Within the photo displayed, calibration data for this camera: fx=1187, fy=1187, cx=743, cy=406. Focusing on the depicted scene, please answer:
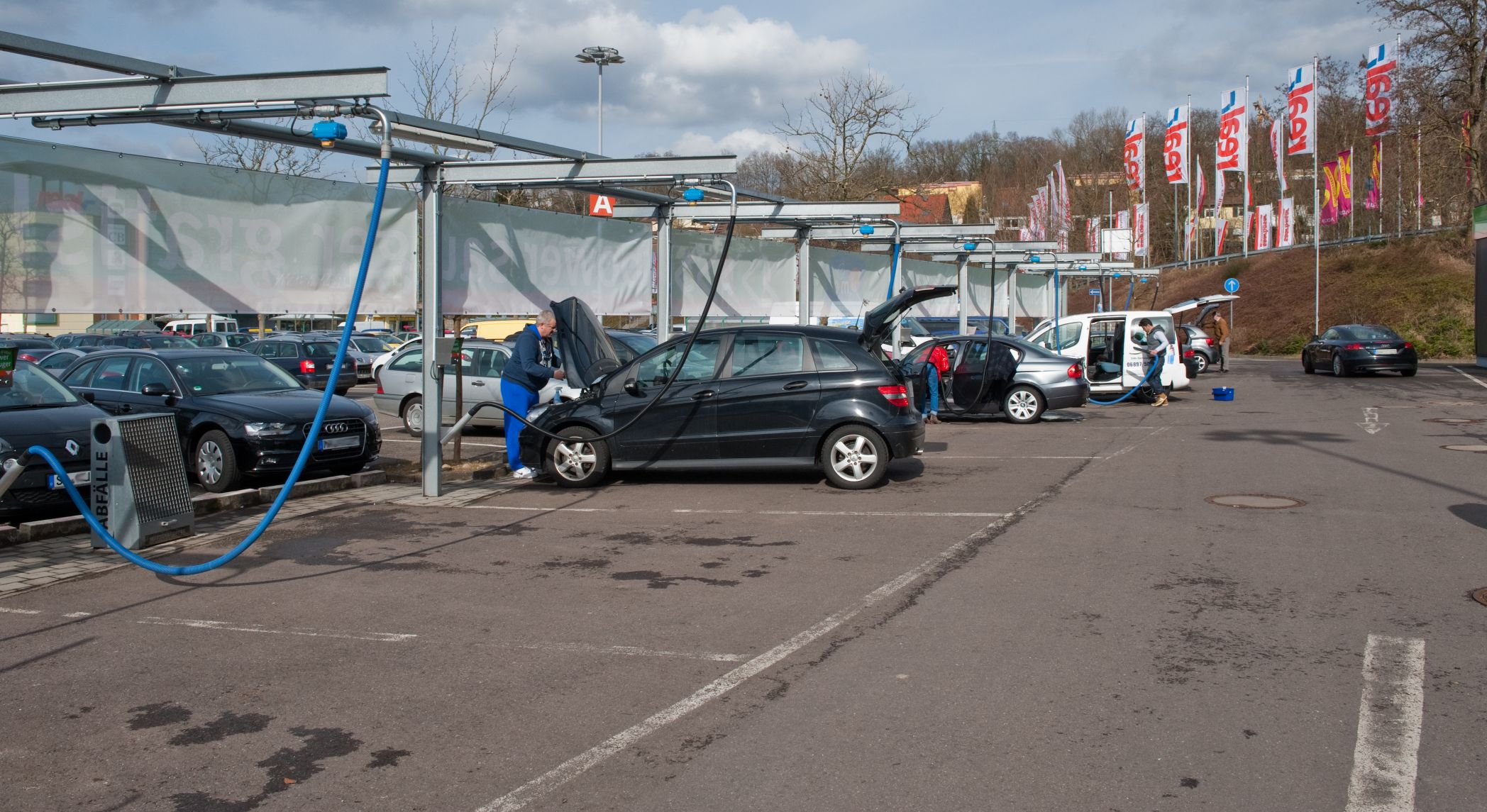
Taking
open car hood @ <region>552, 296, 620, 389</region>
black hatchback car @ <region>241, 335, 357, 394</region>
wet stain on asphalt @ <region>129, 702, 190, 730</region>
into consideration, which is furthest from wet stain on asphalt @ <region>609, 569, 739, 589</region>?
black hatchback car @ <region>241, 335, 357, 394</region>

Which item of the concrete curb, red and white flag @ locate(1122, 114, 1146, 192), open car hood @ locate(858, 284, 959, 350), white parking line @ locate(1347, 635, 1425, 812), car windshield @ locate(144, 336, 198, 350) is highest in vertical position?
red and white flag @ locate(1122, 114, 1146, 192)

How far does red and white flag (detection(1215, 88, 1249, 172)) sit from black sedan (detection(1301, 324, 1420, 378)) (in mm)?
17063

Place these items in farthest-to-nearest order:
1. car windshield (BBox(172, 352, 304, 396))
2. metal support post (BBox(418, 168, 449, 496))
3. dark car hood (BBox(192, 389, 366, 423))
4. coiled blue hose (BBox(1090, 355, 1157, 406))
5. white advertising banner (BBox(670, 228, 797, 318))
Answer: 1. coiled blue hose (BBox(1090, 355, 1157, 406))
2. white advertising banner (BBox(670, 228, 797, 318))
3. car windshield (BBox(172, 352, 304, 396))
4. dark car hood (BBox(192, 389, 366, 423))
5. metal support post (BBox(418, 168, 449, 496))

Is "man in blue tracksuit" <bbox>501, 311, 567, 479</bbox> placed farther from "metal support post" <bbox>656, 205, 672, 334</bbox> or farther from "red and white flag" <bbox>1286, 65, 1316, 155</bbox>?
"red and white flag" <bbox>1286, 65, 1316, 155</bbox>

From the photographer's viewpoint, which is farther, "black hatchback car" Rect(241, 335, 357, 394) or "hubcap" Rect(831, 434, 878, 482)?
"black hatchback car" Rect(241, 335, 357, 394)

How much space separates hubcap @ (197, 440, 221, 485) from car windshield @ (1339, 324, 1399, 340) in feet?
97.1

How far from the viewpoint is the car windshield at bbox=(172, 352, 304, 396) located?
515 inches

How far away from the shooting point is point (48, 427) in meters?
10.3

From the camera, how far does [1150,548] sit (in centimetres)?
881

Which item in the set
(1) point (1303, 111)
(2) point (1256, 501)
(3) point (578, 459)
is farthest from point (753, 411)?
(1) point (1303, 111)

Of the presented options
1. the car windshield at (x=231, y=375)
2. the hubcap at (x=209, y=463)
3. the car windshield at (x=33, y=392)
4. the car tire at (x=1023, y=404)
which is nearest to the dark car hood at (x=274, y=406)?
the car windshield at (x=231, y=375)

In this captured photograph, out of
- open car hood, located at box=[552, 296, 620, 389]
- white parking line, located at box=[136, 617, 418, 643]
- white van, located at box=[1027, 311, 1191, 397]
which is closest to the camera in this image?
white parking line, located at box=[136, 617, 418, 643]

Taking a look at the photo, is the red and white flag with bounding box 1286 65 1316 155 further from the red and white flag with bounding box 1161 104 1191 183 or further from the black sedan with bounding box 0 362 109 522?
the black sedan with bounding box 0 362 109 522

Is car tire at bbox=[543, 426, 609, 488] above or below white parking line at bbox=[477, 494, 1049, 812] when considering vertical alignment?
above
